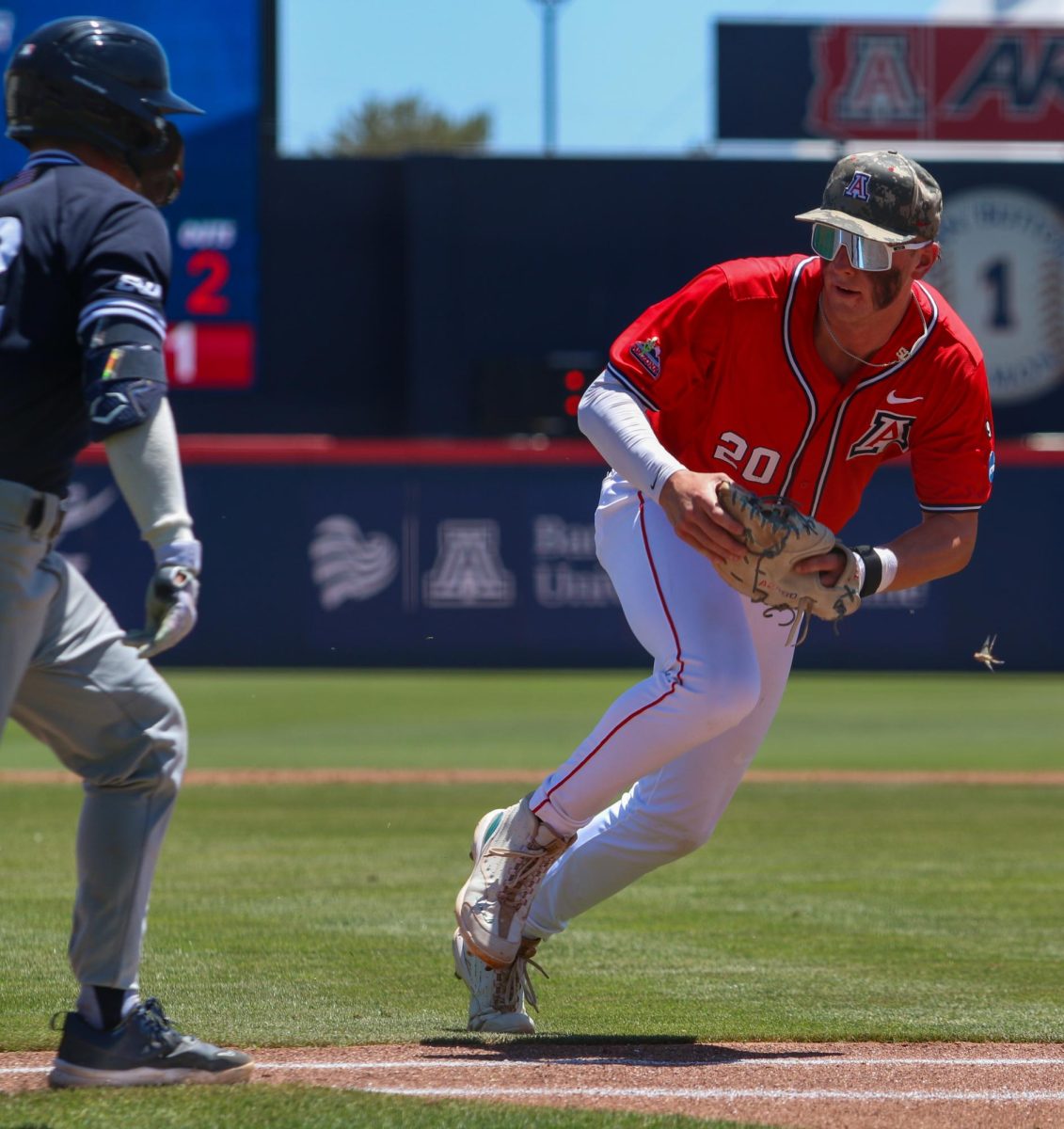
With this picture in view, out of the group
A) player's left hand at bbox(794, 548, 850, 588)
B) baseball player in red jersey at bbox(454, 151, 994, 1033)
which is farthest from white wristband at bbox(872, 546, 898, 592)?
player's left hand at bbox(794, 548, 850, 588)

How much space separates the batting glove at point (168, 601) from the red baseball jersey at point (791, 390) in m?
1.34

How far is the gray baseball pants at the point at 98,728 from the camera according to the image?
11.2ft

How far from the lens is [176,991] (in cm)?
479

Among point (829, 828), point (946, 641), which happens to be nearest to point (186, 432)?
point (946, 641)

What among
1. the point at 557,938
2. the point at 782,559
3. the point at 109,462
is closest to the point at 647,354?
the point at 782,559

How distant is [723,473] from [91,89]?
5.22ft

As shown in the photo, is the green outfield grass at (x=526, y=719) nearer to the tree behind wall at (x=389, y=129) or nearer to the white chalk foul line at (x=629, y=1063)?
the white chalk foul line at (x=629, y=1063)

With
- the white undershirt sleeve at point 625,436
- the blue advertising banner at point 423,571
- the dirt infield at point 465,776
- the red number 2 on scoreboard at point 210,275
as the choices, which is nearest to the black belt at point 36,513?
the white undershirt sleeve at point 625,436

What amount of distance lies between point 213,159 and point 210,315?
167 cm

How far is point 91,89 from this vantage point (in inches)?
138

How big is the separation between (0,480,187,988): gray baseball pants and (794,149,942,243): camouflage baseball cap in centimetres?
172

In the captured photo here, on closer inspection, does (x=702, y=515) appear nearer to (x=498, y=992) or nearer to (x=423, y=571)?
(x=498, y=992)

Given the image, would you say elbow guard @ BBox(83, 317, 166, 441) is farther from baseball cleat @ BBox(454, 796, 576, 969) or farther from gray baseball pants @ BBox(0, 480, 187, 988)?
baseball cleat @ BBox(454, 796, 576, 969)

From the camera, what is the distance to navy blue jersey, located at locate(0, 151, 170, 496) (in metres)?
3.30
